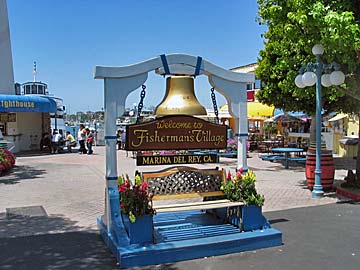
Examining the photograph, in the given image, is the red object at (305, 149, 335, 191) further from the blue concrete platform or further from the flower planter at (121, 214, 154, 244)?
the flower planter at (121, 214, 154, 244)

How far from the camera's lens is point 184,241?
17.3ft

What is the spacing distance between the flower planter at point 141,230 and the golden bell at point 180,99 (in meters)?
1.64

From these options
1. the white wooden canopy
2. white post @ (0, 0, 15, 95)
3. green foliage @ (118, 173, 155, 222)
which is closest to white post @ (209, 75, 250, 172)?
the white wooden canopy

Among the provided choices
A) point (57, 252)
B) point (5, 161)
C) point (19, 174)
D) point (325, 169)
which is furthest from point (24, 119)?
point (57, 252)

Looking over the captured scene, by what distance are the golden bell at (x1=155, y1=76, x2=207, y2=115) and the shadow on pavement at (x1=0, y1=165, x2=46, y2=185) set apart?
7849 millimetres

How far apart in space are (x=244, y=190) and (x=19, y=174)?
10234 millimetres

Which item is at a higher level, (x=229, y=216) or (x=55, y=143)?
(x=55, y=143)

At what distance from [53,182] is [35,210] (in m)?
3.88

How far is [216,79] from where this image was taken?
237 inches

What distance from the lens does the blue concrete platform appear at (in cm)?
495

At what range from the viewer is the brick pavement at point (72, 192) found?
23.5 feet

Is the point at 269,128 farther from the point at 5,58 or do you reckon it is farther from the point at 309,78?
the point at 309,78

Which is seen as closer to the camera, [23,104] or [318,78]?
[318,78]

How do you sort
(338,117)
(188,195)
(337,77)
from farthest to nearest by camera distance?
(338,117)
(337,77)
(188,195)
